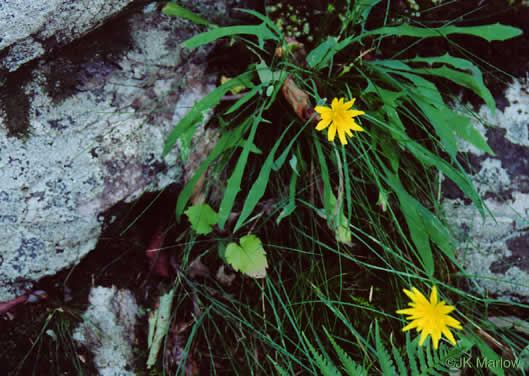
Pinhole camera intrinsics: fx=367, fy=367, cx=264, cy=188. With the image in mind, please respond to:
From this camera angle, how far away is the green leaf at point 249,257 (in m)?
1.23

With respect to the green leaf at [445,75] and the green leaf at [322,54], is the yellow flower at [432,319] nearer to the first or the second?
the green leaf at [445,75]

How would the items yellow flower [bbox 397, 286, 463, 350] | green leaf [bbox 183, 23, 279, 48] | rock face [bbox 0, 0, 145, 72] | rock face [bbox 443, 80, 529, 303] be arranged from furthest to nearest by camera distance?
rock face [bbox 443, 80, 529, 303]
green leaf [bbox 183, 23, 279, 48]
rock face [bbox 0, 0, 145, 72]
yellow flower [bbox 397, 286, 463, 350]

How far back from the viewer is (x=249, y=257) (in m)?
1.24

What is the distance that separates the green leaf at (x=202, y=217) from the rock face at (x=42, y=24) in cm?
69

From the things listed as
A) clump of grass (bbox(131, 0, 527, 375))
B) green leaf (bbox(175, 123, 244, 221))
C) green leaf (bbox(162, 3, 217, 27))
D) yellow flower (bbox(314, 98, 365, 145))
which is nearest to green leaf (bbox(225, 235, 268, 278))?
clump of grass (bbox(131, 0, 527, 375))

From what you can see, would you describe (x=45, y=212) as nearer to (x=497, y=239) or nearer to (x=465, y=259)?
(x=465, y=259)

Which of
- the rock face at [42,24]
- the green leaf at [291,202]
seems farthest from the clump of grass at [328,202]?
the rock face at [42,24]

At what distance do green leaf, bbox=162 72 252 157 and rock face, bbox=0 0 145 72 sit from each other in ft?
1.34

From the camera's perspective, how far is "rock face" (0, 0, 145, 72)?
1.09 metres

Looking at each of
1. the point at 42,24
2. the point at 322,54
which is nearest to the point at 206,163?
the point at 322,54

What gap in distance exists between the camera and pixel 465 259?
1.36 metres

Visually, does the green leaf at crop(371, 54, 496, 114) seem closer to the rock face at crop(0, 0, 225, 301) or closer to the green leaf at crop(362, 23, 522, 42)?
the green leaf at crop(362, 23, 522, 42)

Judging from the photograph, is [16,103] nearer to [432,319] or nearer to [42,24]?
[42,24]

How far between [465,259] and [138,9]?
1493mm
